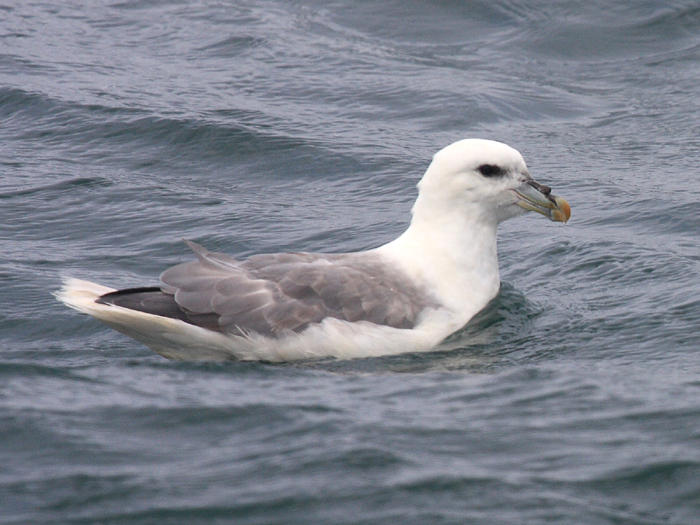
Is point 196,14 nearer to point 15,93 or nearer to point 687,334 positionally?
point 15,93

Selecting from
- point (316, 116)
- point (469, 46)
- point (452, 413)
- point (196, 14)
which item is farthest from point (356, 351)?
point (196, 14)

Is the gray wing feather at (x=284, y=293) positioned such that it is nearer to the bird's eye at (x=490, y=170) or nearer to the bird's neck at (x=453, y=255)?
the bird's neck at (x=453, y=255)

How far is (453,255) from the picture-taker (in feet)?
21.9

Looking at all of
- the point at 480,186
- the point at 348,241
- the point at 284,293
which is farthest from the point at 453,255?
the point at 348,241

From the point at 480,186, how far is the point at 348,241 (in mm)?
1813

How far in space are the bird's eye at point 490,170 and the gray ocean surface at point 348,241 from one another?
2.38ft

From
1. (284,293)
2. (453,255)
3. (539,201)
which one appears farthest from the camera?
(539,201)

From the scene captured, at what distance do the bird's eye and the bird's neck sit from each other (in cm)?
18

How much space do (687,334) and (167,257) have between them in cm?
335

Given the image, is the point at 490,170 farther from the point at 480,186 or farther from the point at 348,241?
the point at 348,241

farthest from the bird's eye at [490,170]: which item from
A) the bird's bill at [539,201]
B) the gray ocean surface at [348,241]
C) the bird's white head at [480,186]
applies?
the gray ocean surface at [348,241]

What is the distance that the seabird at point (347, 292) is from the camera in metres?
6.09

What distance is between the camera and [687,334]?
6.41 meters

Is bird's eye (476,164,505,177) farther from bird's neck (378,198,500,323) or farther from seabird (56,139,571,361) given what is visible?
bird's neck (378,198,500,323)
